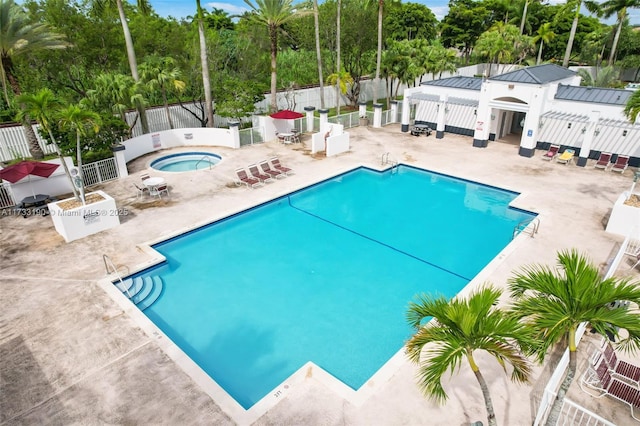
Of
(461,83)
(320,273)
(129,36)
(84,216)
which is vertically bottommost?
(320,273)

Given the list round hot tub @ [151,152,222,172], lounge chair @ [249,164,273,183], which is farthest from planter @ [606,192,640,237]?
round hot tub @ [151,152,222,172]

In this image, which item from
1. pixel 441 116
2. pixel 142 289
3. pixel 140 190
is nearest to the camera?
pixel 142 289

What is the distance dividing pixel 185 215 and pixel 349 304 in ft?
28.9

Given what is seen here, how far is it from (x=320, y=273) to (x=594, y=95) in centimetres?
2130

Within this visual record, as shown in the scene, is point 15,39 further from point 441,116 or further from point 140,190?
point 441,116

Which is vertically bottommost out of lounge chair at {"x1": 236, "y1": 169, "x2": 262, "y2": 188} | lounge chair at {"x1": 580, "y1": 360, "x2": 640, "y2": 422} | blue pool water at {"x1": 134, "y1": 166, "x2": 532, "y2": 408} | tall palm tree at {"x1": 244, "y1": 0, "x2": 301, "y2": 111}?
blue pool water at {"x1": 134, "y1": 166, "x2": 532, "y2": 408}

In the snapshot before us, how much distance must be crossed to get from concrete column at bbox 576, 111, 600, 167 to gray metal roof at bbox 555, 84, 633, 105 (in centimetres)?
96

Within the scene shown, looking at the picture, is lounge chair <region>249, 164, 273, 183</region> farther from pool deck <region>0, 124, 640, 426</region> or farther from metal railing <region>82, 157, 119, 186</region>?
metal railing <region>82, 157, 119, 186</region>

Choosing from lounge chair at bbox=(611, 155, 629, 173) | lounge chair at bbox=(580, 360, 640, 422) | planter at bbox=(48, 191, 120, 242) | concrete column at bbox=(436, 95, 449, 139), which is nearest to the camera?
lounge chair at bbox=(580, 360, 640, 422)

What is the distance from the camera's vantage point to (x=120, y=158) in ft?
68.4

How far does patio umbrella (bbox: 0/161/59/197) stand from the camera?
52.6ft

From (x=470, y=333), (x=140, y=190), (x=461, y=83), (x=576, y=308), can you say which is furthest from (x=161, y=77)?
(x=576, y=308)

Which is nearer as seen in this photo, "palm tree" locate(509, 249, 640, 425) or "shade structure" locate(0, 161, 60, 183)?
"palm tree" locate(509, 249, 640, 425)

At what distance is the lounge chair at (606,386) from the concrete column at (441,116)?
73.1ft
